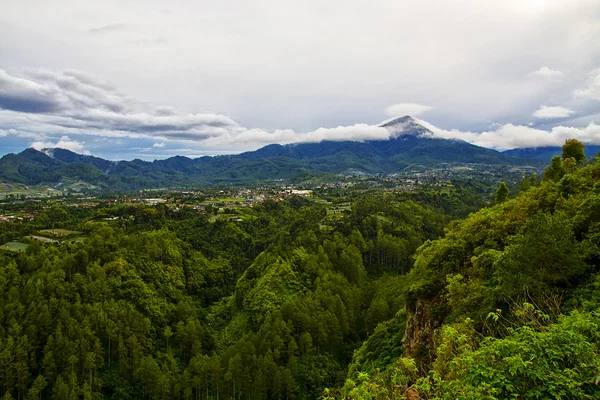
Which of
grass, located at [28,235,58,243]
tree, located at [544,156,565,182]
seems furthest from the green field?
tree, located at [544,156,565,182]

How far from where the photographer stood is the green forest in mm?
8586

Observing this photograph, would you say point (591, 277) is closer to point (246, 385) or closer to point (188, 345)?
point (246, 385)

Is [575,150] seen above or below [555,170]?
above

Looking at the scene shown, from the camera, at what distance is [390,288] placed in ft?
162

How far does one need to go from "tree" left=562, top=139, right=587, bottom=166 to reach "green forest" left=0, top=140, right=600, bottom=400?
190 mm

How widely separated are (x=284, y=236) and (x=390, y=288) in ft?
98.6

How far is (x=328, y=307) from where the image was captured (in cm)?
4403

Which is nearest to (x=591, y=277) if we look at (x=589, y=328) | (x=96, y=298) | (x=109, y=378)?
(x=589, y=328)

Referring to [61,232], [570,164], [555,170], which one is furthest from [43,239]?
[570,164]

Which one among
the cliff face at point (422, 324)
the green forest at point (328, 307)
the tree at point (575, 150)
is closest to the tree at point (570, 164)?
the green forest at point (328, 307)

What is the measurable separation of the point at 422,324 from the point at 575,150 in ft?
106

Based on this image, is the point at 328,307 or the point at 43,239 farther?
the point at 43,239

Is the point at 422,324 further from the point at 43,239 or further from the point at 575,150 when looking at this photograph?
the point at 43,239

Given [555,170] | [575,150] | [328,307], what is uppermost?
[575,150]
